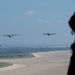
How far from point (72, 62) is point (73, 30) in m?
0.30

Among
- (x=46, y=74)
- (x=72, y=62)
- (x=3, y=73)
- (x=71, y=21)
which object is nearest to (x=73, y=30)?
(x=71, y=21)

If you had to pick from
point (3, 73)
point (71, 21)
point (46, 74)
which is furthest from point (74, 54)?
point (3, 73)

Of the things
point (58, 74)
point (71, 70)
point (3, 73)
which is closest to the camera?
point (71, 70)

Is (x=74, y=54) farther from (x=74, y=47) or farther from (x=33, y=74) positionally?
(x=33, y=74)

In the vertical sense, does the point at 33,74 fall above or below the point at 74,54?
below

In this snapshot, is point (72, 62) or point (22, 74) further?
point (22, 74)

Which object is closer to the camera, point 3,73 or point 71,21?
point 71,21

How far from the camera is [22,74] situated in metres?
38.8

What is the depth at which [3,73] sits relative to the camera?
40.7 m

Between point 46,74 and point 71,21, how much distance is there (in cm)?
3547

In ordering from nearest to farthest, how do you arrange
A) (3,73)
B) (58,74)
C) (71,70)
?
(71,70)
(58,74)
(3,73)

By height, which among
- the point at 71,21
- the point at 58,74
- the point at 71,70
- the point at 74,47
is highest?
the point at 71,21

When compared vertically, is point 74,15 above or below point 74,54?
above

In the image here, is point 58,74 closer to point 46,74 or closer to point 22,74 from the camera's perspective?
point 46,74
